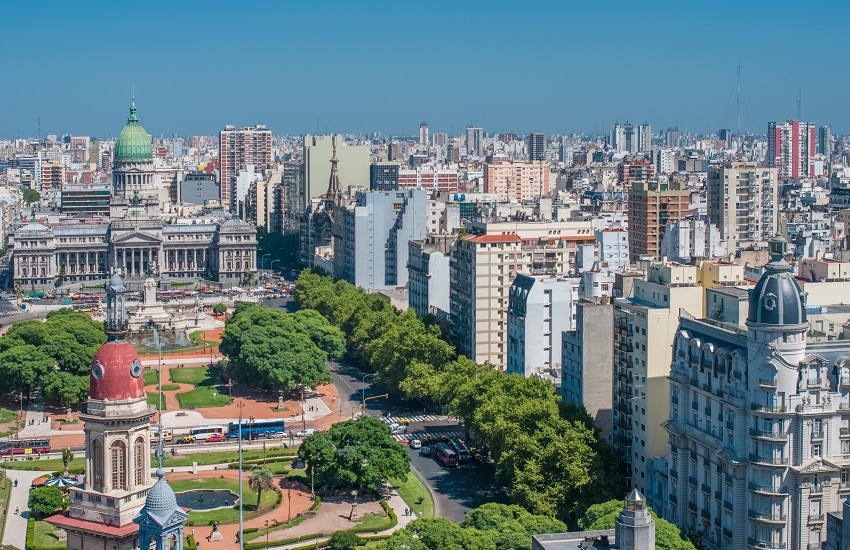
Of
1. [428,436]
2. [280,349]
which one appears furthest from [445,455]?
[280,349]

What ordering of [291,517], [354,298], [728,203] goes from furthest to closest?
[728,203] → [354,298] → [291,517]

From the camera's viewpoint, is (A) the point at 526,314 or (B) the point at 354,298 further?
(B) the point at 354,298

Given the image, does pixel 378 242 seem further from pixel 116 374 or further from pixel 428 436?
pixel 116 374

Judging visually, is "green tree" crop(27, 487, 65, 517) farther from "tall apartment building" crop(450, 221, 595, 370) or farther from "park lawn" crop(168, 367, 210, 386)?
"tall apartment building" crop(450, 221, 595, 370)

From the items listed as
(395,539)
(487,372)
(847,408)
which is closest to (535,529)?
(395,539)

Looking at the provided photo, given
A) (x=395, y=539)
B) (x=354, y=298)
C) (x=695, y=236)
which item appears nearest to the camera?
(x=395, y=539)

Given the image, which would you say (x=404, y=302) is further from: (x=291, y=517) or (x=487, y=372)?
(x=291, y=517)

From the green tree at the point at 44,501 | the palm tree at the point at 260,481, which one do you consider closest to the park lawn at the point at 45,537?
the green tree at the point at 44,501

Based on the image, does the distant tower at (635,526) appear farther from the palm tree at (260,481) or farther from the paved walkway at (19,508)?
the paved walkway at (19,508)
